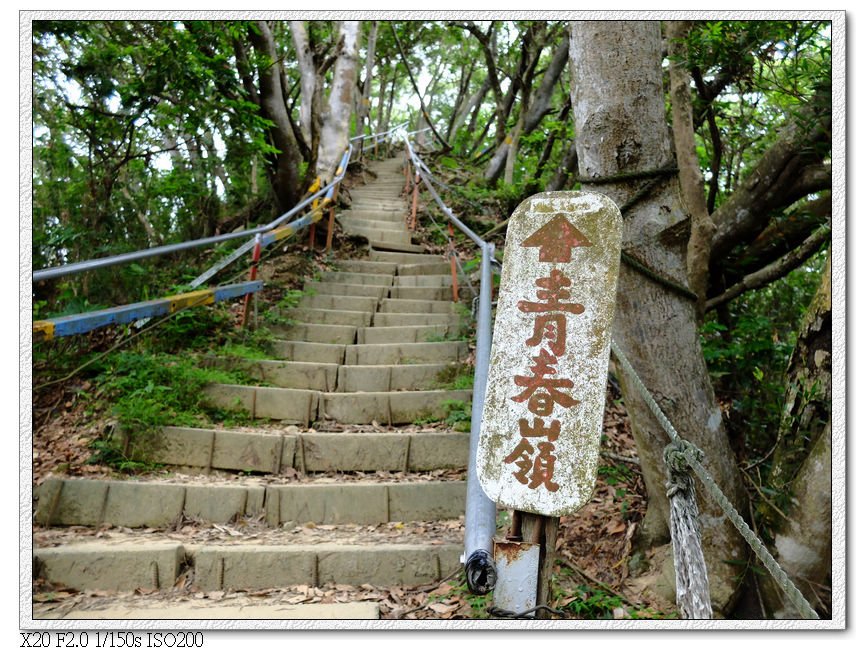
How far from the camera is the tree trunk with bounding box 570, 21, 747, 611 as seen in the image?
8.26ft

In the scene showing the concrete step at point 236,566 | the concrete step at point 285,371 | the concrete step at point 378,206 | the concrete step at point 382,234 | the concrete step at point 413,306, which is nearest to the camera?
the concrete step at point 236,566

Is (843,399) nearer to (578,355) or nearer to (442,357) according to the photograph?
(578,355)

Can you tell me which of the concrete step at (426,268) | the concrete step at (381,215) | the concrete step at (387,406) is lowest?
the concrete step at (387,406)

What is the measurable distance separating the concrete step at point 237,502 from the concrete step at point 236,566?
15.4 inches

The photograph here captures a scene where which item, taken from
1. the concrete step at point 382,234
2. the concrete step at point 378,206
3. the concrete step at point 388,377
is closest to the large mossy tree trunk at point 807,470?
the concrete step at point 388,377

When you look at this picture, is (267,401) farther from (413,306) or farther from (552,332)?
(552,332)

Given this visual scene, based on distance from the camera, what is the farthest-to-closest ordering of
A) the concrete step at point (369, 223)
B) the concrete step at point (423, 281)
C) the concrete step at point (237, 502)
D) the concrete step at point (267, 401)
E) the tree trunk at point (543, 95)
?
1. the tree trunk at point (543, 95)
2. the concrete step at point (369, 223)
3. the concrete step at point (423, 281)
4. the concrete step at point (267, 401)
5. the concrete step at point (237, 502)

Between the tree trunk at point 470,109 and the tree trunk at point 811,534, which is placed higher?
the tree trunk at point 470,109

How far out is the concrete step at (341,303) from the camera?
598 cm

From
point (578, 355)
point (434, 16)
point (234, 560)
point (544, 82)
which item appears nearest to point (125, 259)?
point (234, 560)

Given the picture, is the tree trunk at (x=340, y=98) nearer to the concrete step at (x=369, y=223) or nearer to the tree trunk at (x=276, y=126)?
the concrete step at (x=369, y=223)

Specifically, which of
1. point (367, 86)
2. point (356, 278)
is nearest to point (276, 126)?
point (356, 278)

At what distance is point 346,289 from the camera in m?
6.43

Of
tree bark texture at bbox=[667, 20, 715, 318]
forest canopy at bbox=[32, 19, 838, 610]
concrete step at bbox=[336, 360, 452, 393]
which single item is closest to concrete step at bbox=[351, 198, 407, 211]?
forest canopy at bbox=[32, 19, 838, 610]
